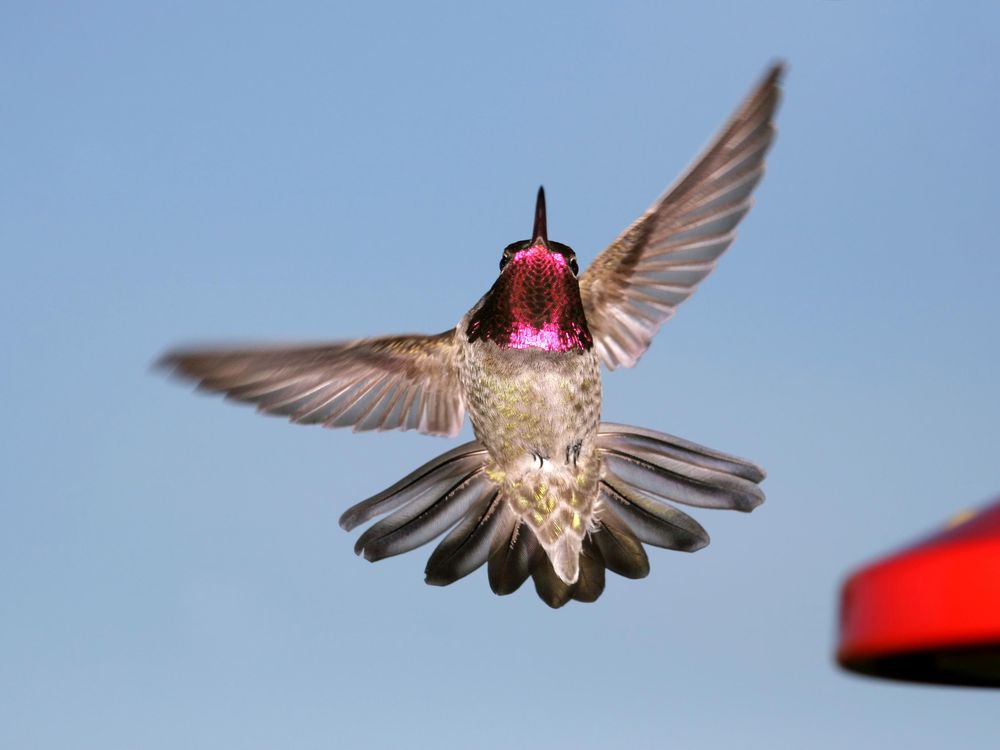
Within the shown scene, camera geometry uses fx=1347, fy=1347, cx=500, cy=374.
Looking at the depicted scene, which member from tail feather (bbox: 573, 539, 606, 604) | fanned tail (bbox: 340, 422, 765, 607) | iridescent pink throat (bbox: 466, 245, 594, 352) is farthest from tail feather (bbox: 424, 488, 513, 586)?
iridescent pink throat (bbox: 466, 245, 594, 352)

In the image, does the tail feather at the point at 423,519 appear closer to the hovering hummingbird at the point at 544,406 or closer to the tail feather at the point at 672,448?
the hovering hummingbird at the point at 544,406

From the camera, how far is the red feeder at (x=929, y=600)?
1701 millimetres

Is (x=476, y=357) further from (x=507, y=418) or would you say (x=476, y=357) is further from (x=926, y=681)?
(x=926, y=681)

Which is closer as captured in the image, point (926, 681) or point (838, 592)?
point (838, 592)

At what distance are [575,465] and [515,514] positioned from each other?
0.31 m

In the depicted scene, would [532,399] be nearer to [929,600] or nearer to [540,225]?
[540,225]

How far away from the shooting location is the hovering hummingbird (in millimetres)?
5012

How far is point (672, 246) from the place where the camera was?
5.36 m

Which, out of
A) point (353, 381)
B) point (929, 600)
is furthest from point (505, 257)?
point (929, 600)

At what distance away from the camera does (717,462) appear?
5277 mm

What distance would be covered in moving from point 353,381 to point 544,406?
0.80 meters

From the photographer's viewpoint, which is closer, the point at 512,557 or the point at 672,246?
the point at 512,557

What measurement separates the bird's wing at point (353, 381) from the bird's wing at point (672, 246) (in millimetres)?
652

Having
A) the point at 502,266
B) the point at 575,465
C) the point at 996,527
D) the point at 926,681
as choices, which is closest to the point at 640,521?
the point at 575,465
